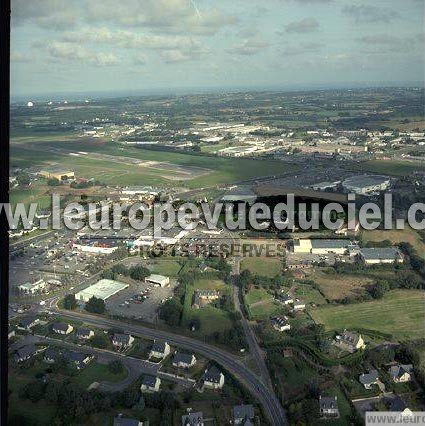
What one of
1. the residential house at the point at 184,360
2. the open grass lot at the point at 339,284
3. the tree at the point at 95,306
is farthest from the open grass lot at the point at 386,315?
the tree at the point at 95,306

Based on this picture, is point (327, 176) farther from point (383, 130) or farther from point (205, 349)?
point (205, 349)

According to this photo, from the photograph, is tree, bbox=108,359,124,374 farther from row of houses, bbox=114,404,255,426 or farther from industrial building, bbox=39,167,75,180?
industrial building, bbox=39,167,75,180

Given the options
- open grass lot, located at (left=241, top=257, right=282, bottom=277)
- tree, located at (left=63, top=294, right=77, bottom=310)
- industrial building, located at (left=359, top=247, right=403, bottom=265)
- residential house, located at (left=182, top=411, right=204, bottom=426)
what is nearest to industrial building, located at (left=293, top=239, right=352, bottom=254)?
industrial building, located at (left=359, top=247, right=403, bottom=265)

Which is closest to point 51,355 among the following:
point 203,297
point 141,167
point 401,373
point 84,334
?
point 84,334

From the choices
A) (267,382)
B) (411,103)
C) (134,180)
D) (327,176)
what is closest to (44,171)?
(134,180)

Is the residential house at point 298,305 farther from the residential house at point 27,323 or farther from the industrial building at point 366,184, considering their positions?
the industrial building at point 366,184
